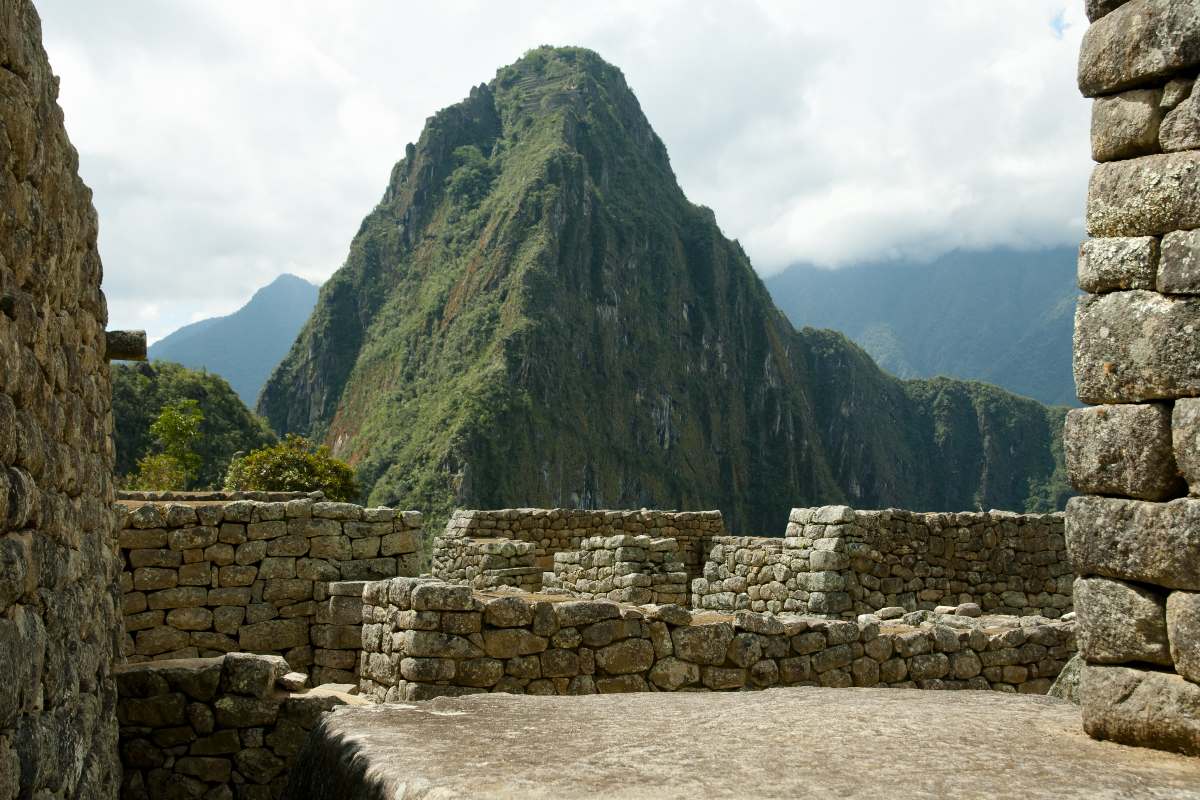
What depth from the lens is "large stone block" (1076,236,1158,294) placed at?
4.25 meters

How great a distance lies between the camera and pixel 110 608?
7059 mm

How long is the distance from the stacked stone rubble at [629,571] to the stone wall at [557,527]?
7.92 feet

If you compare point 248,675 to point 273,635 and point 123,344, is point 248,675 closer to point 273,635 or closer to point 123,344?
point 123,344

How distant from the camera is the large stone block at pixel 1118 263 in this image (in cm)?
425

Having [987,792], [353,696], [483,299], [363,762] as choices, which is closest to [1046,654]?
[353,696]

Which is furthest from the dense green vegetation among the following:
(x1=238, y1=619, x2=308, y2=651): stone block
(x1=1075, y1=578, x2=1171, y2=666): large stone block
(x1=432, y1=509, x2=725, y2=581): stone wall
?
(x1=1075, y1=578, x2=1171, y2=666): large stone block

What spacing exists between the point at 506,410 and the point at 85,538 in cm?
11287

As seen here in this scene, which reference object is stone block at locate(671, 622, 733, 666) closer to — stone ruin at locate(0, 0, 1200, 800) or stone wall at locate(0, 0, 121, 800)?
stone ruin at locate(0, 0, 1200, 800)

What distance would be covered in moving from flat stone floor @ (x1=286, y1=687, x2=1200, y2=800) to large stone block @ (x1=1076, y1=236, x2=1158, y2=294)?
6.04ft

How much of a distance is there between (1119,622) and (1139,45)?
7.68 feet

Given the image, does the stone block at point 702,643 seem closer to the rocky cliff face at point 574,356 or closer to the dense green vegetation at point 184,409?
the dense green vegetation at point 184,409

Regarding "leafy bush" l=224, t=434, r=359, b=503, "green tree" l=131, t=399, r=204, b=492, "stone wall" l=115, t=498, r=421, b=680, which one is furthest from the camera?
"leafy bush" l=224, t=434, r=359, b=503

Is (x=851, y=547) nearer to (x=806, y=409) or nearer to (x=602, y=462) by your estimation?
(x=602, y=462)

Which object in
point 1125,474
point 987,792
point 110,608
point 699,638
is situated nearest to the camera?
point 987,792
